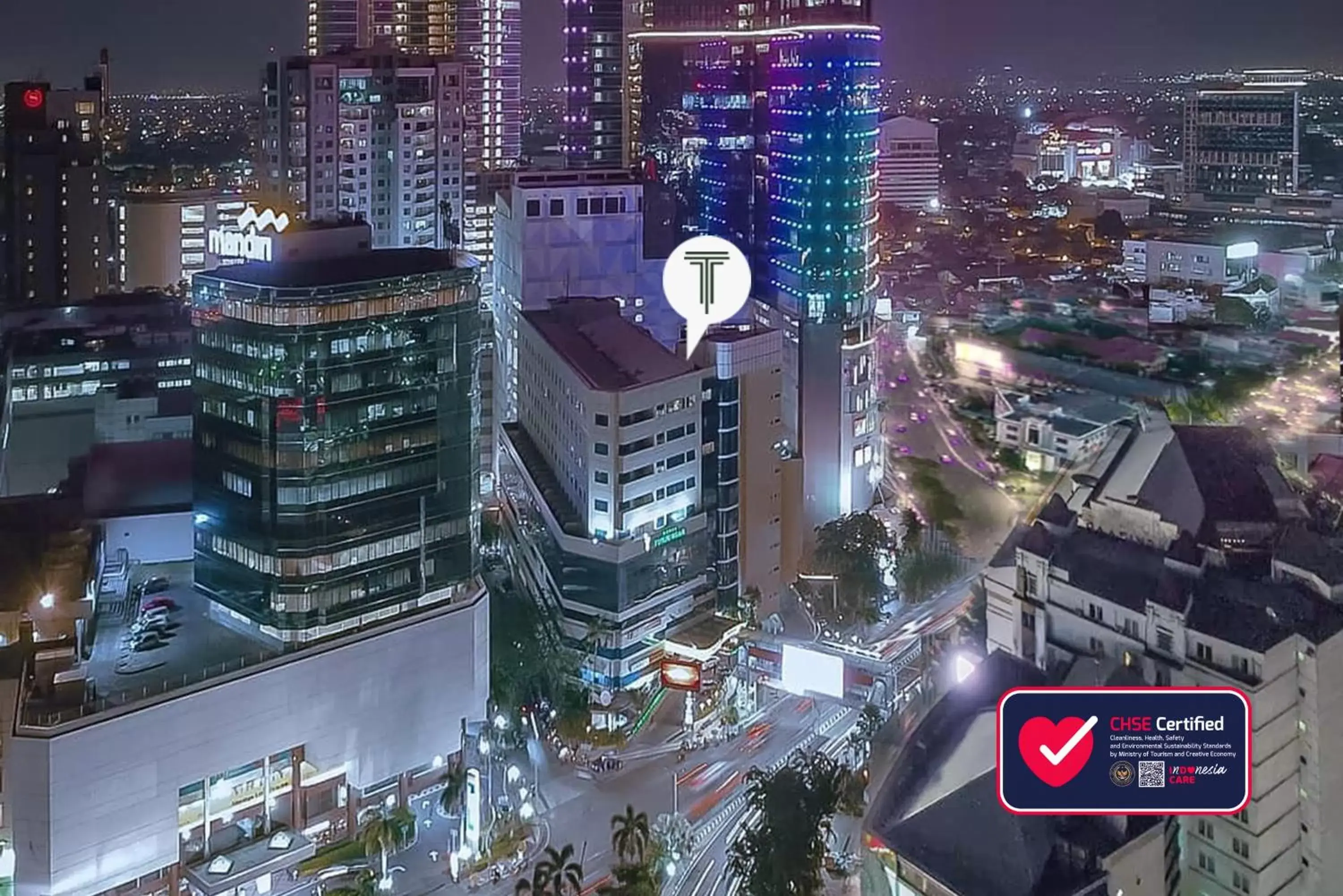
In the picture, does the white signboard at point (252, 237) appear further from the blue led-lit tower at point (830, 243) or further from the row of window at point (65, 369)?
the blue led-lit tower at point (830, 243)

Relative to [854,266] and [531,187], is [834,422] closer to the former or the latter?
[854,266]

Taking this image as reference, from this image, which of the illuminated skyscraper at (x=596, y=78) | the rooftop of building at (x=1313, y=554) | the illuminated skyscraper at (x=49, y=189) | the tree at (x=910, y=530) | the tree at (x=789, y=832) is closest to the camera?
the rooftop of building at (x=1313, y=554)

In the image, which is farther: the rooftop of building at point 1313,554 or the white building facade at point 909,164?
the white building facade at point 909,164

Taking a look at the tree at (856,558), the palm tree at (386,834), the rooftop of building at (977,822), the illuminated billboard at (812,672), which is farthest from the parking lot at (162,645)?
the tree at (856,558)

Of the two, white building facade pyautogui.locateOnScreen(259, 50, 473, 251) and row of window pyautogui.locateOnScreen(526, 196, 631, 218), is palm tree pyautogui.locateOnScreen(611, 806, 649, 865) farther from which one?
white building facade pyautogui.locateOnScreen(259, 50, 473, 251)

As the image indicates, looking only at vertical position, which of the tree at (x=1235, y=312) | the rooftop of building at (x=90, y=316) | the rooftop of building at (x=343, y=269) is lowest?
the rooftop of building at (x=90, y=316)

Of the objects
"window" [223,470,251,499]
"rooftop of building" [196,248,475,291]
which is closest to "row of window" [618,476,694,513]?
"rooftop of building" [196,248,475,291]

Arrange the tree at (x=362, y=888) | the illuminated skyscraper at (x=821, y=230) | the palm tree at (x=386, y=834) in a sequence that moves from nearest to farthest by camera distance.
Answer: the tree at (x=362, y=888), the palm tree at (x=386, y=834), the illuminated skyscraper at (x=821, y=230)
